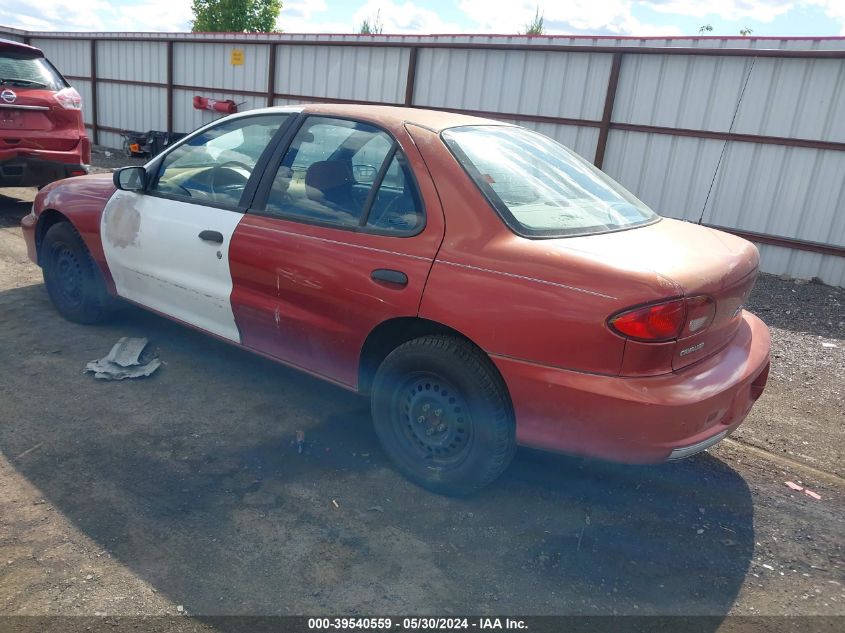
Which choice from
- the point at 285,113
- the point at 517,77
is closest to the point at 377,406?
the point at 285,113

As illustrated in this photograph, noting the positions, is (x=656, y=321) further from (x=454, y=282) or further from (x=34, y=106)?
(x=34, y=106)

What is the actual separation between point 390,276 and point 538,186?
83 centimetres

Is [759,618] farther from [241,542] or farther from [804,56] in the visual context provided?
[804,56]

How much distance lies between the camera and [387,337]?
3.15 metres

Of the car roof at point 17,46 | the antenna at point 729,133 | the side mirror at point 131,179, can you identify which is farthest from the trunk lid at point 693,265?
the car roof at point 17,46

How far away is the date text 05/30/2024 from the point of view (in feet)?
7.54

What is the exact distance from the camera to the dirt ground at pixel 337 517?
246 cm

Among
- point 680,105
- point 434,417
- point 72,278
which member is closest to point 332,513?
point 434,417

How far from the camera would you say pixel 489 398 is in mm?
2760

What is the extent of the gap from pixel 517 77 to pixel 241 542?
9.25 meters

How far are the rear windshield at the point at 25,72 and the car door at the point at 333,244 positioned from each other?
5763mm

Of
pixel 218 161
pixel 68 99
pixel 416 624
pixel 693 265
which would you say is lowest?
pixel 416 624

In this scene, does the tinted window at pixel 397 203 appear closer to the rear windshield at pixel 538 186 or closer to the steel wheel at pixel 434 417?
the rear windshield at pixel 538 186

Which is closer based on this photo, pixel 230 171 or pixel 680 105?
pixel 230 171
